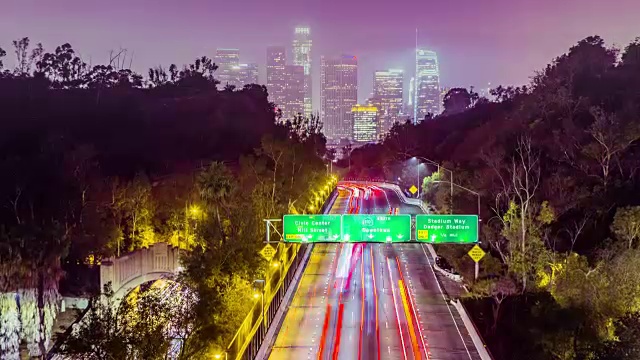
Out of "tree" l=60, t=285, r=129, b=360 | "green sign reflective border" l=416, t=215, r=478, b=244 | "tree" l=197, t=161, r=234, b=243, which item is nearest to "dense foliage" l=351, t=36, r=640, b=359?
"green sign reflective border" l=416, t=215, r=478, b=244

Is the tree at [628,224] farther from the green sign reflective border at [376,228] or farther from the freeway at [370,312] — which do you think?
the green sign reflective border at [376,228]

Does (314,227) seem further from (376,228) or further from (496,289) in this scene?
(496,289)

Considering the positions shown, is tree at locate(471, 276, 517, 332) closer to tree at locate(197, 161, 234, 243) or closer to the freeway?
the freeway

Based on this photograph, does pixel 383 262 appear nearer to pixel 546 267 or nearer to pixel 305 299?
pixel 305 299

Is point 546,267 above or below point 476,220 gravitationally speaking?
below

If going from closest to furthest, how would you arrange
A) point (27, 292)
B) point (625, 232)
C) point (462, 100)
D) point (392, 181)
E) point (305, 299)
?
point (625, 232) < point (27, 292) < point (305, 299) < point (392, 181) < point (462, 100)

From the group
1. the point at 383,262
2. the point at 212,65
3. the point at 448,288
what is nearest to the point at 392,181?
the point at 212,65
